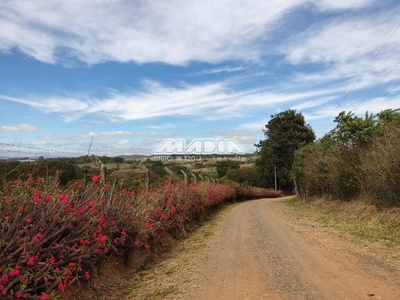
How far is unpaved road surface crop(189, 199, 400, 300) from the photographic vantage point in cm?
434

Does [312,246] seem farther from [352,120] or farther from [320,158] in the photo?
[320,158]

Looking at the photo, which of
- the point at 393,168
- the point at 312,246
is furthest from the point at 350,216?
the point at 312,246

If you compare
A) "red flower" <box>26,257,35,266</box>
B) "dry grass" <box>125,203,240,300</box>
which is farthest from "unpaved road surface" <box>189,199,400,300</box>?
"red flower" <box>26,257,35,266</box>

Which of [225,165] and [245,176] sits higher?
[225,165]

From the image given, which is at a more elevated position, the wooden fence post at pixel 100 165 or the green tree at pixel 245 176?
the wooden fence post at pixel 100 165

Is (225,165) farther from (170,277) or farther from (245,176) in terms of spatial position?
(170,277)

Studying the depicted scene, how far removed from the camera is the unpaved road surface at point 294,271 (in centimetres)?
434

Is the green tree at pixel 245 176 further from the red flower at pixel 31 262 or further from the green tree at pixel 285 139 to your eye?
the red flower at pixel 31 262

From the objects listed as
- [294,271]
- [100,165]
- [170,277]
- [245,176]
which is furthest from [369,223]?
[245,176]

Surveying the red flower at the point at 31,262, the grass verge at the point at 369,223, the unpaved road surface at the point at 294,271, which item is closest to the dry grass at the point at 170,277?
the unpaved road surface at the point at 294,271

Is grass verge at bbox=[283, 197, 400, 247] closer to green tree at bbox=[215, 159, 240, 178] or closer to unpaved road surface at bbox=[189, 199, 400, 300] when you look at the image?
unpaved road surface at bbox=[189, 199, 400, 300]

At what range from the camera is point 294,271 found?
5.26 metres

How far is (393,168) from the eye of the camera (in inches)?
377

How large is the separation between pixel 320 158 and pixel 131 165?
1111 centimetres
